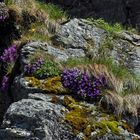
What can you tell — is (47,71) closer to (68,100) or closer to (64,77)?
(64,77)

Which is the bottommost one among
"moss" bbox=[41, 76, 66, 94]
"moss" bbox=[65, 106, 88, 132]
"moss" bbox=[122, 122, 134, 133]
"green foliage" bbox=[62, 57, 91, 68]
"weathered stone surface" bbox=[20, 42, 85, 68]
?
"moss" bbox=[122, 122, 134, 133]

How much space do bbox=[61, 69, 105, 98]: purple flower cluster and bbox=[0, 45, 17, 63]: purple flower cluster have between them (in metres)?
2.14

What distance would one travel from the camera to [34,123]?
9.30 m

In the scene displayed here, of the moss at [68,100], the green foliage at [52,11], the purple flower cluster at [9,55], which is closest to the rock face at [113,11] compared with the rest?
the green foliage at [52,11]

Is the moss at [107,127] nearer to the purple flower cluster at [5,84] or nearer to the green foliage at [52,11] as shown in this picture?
the purple flower cluster at [5,84]

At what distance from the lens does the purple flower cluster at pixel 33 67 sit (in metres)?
10.7

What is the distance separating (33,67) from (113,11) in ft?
16.3

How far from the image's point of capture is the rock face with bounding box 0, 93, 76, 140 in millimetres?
9219

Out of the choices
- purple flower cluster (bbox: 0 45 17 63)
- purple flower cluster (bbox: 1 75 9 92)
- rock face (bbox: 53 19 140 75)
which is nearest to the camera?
purple flower cluster (bbox: 1 75 9 92)

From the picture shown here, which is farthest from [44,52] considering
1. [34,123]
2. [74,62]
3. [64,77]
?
[34,123]

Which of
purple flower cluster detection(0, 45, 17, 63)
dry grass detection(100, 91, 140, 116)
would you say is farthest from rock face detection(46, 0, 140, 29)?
dry grass detection(100, 91, 140, 116)

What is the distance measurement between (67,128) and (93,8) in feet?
21.4

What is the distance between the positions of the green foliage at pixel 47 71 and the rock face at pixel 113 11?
4.51m

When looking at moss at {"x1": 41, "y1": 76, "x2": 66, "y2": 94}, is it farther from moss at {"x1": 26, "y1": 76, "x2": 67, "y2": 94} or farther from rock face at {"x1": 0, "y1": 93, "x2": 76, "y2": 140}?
rock face at {"x1": 0, "y1": 93, "x2": 76, "y2": 140}
